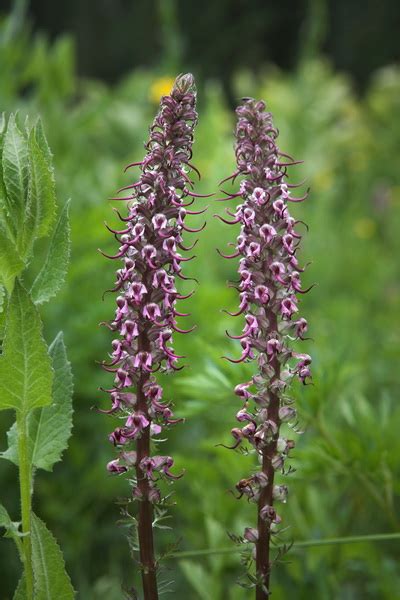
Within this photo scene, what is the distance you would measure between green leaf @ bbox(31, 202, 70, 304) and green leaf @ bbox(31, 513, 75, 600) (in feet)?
1.05

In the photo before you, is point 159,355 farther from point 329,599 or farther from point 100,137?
point 100,137

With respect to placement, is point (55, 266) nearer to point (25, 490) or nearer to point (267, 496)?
point (25, 490)

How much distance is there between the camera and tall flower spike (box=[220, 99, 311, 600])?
3.57 feet

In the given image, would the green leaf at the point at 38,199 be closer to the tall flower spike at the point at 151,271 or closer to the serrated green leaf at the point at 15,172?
the serrated green leaf at the point at 15,172

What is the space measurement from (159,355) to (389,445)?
3.26ft

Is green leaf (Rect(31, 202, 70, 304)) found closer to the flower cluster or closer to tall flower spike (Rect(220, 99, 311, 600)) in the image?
the flower cluster

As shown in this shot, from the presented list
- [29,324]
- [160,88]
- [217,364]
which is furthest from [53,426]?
[160,88]

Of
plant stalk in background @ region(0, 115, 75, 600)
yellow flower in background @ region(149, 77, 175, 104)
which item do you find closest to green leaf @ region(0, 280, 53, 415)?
plant stalk in background @ region(0, 115, 75, 600)

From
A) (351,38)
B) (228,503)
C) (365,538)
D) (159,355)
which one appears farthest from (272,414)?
(351,38)

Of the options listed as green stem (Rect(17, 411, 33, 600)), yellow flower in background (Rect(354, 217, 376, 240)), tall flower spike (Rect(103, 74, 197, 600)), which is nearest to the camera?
tall flower spike (Rect(103, 74, 197, 600))

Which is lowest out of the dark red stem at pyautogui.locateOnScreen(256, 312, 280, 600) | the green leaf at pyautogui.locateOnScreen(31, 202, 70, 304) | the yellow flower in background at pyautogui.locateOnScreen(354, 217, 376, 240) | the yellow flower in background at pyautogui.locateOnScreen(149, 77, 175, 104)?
the dark red stem at pyautogui.locateOnScreen(256, 312, 280, 600)

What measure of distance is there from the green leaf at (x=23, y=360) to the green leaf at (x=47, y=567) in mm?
182

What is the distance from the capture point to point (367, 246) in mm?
6012

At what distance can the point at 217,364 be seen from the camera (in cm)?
192
